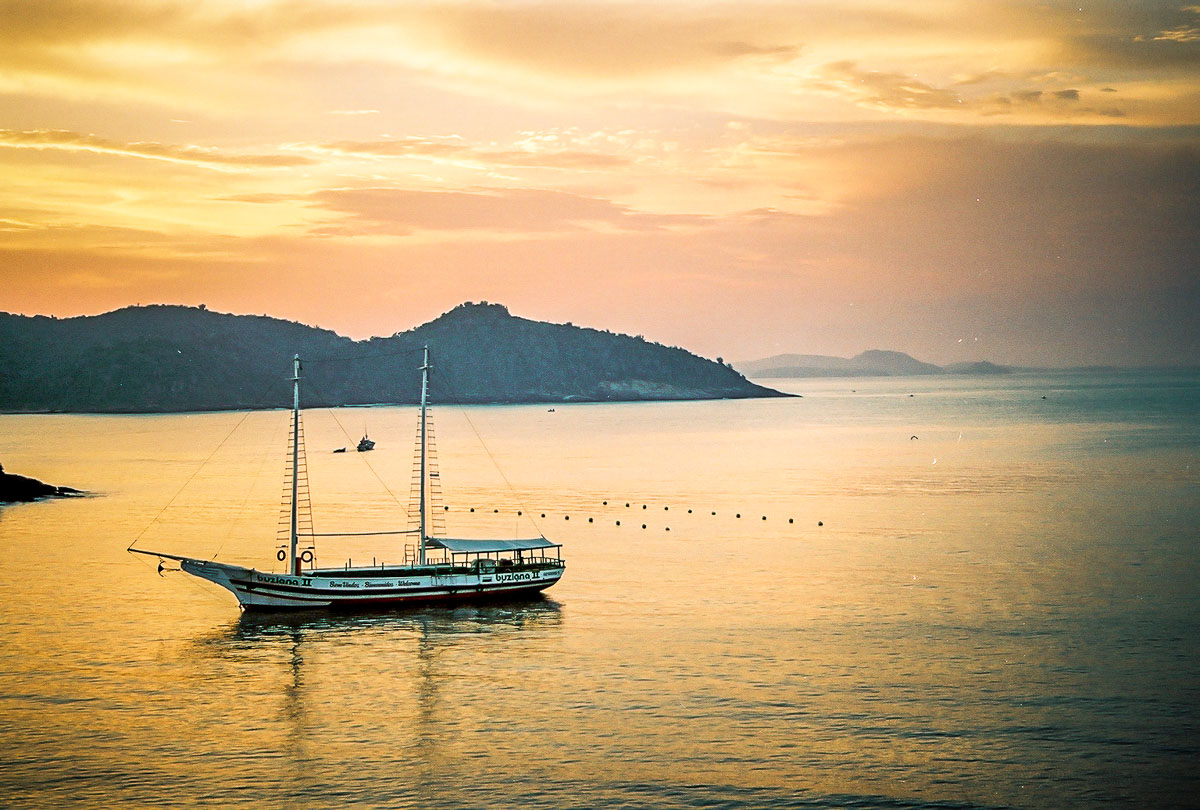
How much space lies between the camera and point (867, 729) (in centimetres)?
4047

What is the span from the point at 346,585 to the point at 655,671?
21.1m

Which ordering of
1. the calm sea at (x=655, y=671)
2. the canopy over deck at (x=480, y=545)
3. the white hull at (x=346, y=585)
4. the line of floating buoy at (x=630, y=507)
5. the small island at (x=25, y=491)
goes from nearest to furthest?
1. the calm sea at (x=655, y=671)
2. the white hull at (x=346, y=585)
3. the canopy over deck at (x=480, y=545)
4. the line of floating buoy at (x=630, y=507)
5. the small island at (x=25, y=491)

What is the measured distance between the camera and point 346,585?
61688 mm

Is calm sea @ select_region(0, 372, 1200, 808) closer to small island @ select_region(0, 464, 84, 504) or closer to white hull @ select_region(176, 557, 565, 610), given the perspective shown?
white hull @ select_region(176, 557, 565, 610)

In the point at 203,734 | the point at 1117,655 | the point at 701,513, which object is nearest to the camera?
the point at 203,734

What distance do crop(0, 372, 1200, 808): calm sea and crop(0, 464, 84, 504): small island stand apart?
19.8 metres

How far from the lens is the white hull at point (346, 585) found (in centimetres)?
6125

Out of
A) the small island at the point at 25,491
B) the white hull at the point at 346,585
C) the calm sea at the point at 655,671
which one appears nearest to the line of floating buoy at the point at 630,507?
the calm sea at the point at 655,671

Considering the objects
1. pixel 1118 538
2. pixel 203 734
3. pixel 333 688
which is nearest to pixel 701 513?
A: pixel 1118 538

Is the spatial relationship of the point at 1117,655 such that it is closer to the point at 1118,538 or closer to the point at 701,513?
the point at 1118,538

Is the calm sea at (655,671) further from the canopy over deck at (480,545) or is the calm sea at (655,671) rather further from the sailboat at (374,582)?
the canopy over deck at (480,545)

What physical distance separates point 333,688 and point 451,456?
134961 millimetres

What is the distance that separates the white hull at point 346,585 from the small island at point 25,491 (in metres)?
66.2

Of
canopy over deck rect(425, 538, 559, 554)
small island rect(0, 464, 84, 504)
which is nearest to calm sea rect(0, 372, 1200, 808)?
canopy over deck rect(425, 538, 559, 554)
